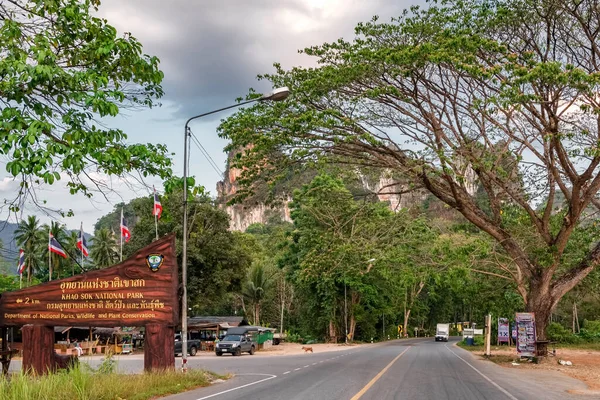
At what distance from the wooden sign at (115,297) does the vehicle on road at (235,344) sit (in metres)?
24.4

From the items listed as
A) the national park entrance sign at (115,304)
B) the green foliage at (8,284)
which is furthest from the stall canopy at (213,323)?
the national park entrance sign at (115,304)

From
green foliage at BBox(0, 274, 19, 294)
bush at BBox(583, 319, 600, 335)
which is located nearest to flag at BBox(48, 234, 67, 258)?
green foliage at BBox(0, 274, 19, 294)

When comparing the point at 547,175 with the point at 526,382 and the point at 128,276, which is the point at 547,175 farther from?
the point at 128,276

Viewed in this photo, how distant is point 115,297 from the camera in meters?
15.4

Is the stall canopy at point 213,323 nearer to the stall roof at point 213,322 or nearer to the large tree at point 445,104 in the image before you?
the stall roof at point 213,322

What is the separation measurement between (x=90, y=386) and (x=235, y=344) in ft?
93.4

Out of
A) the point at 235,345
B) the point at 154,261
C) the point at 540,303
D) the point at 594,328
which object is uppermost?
the point at 154,261

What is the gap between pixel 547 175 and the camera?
82.5ft

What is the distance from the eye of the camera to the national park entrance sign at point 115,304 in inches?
603

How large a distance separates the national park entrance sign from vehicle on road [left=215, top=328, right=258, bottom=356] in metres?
24.1

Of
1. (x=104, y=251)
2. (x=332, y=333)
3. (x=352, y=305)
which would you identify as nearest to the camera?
(x=352, y=305)

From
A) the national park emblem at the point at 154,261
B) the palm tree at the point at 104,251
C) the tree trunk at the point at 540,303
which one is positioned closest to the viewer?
the national park emblem at the point at 154,261

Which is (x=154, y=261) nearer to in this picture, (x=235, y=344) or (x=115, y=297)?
(x=115, y=297)

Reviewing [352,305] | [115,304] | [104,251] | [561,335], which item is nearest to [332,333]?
[352,305]
